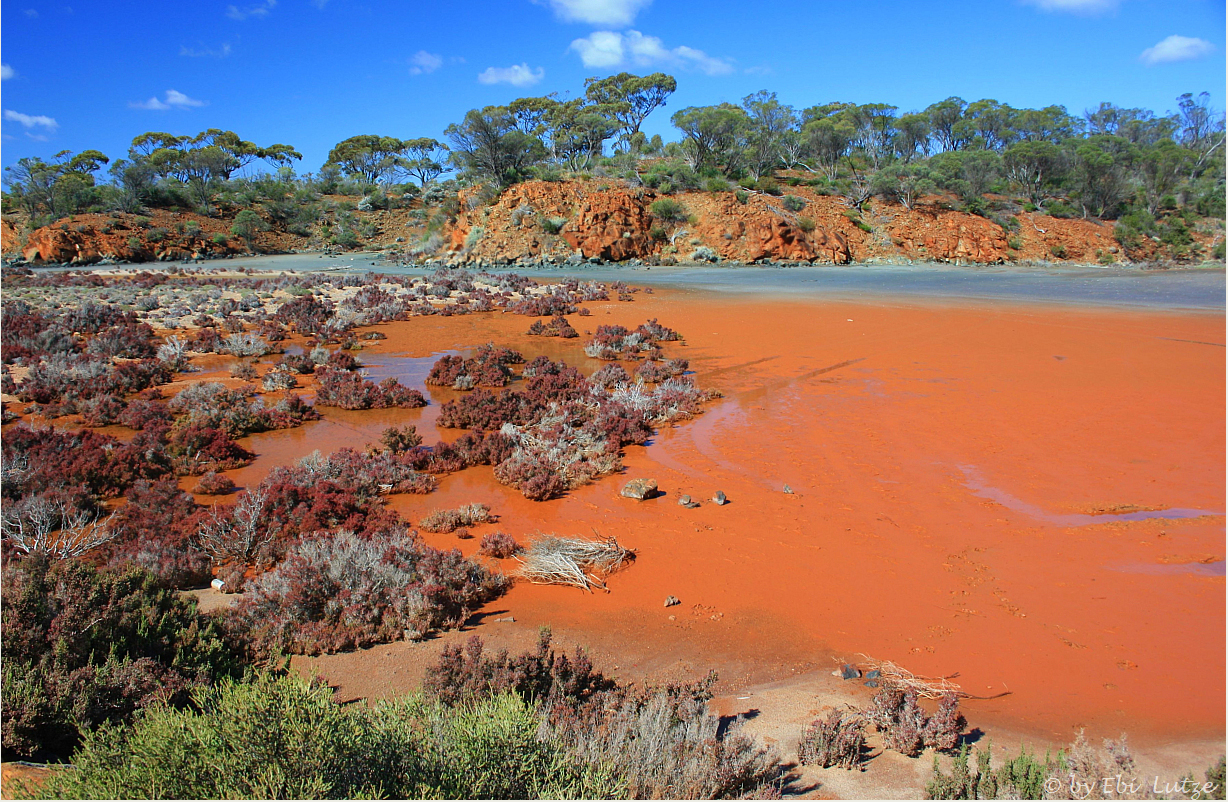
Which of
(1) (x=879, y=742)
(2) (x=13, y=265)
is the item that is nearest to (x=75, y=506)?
(1) (x=879, y=742)

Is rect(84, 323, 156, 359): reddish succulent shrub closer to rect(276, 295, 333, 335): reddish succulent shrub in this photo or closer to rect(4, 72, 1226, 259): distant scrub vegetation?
rect(276, 295, 333, 335): reddish succulent shrub

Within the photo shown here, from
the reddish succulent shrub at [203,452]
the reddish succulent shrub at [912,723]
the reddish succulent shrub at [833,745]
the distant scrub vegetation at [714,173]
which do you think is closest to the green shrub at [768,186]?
the distant scrub vegetation at [714,173]

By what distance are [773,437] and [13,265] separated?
4499 centimetres

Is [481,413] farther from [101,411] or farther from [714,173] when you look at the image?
[714,173]

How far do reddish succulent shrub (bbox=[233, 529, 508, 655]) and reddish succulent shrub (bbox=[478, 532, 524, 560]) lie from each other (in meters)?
0.41

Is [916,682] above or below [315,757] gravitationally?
below

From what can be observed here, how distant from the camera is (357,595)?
4199 millimetres

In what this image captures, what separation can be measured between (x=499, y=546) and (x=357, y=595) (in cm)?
120

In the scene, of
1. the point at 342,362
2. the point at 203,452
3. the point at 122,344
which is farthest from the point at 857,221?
the point at 203,452

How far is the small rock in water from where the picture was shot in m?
6.15

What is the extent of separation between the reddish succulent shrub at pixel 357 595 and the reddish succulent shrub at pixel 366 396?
505 centimetres

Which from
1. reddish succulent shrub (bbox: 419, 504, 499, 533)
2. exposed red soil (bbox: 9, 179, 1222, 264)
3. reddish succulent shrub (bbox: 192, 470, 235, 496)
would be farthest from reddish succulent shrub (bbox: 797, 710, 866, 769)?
exposed red soil (bbox: 9, 179, 1222, 264)

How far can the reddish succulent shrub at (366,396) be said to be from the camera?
9.52 metres

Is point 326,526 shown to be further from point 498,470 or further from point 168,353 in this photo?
point 168,353
